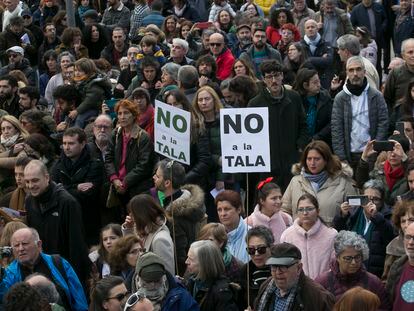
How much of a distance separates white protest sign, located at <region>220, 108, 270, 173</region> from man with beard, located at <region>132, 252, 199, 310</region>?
1.90 meters

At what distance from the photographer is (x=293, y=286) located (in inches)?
396

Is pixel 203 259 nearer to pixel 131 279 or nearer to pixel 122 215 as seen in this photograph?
pixel 131 279

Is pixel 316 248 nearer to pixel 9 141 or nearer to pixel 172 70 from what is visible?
pixel 9 141

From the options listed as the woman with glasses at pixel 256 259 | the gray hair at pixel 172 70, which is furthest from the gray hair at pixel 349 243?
the gray hair at pixel 172 70

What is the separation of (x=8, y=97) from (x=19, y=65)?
243cm

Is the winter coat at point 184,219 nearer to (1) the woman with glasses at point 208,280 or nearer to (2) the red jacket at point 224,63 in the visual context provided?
(1) the woman with glasses at point 208,280

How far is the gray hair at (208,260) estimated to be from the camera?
1051 cm

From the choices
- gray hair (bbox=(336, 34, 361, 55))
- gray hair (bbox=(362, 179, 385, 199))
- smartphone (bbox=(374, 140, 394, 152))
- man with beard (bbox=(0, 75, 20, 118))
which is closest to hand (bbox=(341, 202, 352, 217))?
gray hair (bbox=(362, 179, 385, 199))

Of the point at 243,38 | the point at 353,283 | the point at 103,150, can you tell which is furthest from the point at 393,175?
the point at 243,38

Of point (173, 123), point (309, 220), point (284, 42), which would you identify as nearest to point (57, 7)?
point (284, 42)

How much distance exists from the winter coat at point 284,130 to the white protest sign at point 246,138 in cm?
272

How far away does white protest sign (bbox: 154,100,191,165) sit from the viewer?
41.7ft

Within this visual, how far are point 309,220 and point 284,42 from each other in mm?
7213

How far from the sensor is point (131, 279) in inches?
427
